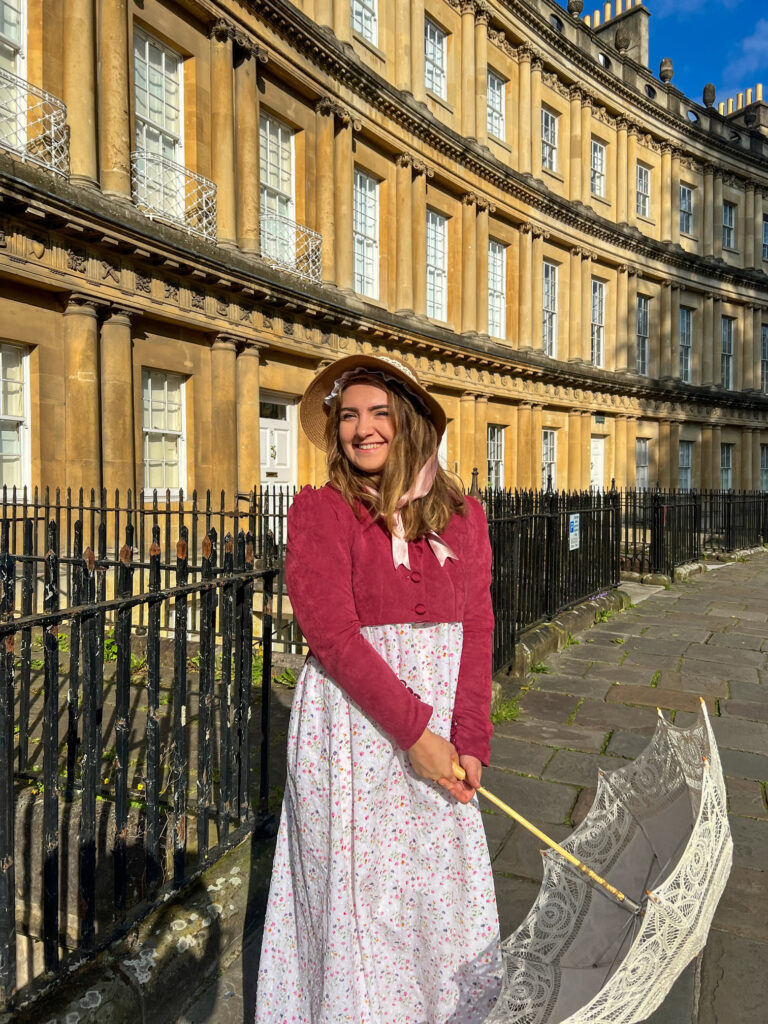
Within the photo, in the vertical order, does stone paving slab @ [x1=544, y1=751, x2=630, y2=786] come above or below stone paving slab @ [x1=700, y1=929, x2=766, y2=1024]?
above

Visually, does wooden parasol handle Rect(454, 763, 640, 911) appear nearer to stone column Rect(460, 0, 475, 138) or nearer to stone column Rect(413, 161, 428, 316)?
stone column Rect(413, 161, 428, 316)

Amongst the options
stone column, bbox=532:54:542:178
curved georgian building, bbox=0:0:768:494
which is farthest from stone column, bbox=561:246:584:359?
stone column, bbox=532:54:542:178

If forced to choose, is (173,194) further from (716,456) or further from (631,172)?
(716,456)

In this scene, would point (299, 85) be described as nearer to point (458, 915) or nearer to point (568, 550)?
point (568, 550)

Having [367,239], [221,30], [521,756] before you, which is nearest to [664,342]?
[367,239]

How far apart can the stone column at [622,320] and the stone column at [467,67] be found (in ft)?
27.5

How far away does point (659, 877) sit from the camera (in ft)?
5.96

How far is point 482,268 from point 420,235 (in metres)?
2.71

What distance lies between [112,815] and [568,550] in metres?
6.14

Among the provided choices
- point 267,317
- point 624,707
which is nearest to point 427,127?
point 267,317

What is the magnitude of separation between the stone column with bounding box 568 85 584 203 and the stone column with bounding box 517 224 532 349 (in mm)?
2770

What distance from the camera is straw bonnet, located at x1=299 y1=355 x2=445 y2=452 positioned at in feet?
6.07

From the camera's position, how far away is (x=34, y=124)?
8.79 metres

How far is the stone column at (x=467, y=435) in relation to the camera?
1828 centimetres
